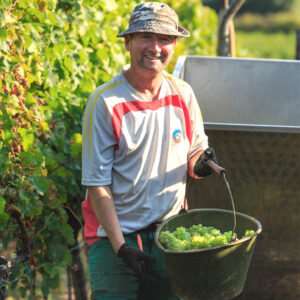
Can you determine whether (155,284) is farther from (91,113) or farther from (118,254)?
(91,113)

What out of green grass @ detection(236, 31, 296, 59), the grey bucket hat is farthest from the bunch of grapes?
green grass @ detection(236, 31, 296, 59)

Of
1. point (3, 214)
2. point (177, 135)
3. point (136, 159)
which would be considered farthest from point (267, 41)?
point (136, 159)

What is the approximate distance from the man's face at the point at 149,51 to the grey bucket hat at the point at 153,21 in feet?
0.14

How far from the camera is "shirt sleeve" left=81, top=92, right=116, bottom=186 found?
13.5 ft

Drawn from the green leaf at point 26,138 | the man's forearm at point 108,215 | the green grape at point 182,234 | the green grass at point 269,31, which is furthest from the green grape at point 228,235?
the green grass at point 269,31

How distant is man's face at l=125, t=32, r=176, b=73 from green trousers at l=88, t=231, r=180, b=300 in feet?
1.91

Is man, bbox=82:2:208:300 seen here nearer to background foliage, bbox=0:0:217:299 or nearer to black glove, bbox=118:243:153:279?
black glove, bbox=118:243:153:279

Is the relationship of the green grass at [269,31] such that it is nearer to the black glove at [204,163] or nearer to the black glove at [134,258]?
the black glove at [204,163]

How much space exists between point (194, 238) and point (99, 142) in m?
0.46

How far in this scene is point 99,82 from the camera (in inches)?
222

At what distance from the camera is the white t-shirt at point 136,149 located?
13.5ft

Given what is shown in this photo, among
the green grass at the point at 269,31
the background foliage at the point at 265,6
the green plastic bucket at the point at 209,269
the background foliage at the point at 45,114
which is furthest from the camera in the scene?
the background foliage at the point at 265,6

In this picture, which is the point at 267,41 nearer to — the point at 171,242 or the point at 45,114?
the point at 45,114

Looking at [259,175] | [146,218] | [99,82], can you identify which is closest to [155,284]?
[146,218]
